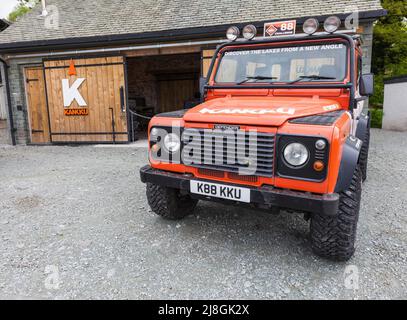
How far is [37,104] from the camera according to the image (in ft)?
32.4

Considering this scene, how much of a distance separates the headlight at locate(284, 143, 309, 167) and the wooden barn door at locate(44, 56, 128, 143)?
23.4 feet

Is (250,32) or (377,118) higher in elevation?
(250,32)

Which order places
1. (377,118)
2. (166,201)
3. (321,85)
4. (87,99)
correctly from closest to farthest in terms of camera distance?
(321,85) → (166,201) → (87,99) → (377,118)

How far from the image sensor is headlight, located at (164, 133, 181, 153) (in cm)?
308

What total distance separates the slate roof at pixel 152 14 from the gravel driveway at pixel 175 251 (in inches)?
200

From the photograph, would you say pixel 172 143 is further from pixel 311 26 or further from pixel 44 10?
pixel 44 10

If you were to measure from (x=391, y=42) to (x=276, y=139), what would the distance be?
1678 cm

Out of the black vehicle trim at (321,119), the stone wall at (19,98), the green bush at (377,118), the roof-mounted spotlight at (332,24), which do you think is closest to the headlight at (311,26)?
the roof-mounted spotlight at (332,24)

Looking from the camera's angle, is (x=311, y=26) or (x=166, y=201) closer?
(x=311, y=26)

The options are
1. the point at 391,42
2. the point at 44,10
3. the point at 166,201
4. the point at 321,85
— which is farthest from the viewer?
the point at 391,42

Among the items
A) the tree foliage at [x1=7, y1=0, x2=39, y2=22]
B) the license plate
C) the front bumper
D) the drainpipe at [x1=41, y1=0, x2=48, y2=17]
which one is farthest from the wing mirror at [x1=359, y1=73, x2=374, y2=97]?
the tree foliage at [x1=7, y1=0, x2=39, y2=22]

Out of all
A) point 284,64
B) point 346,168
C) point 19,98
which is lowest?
point 346,168

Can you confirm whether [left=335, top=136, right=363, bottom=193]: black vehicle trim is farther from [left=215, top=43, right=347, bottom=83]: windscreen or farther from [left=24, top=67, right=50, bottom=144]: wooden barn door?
[left=24, top=67, right=50, bottom=144]: wooden barn door

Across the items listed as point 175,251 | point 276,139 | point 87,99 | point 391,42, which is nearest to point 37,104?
point 87,99
